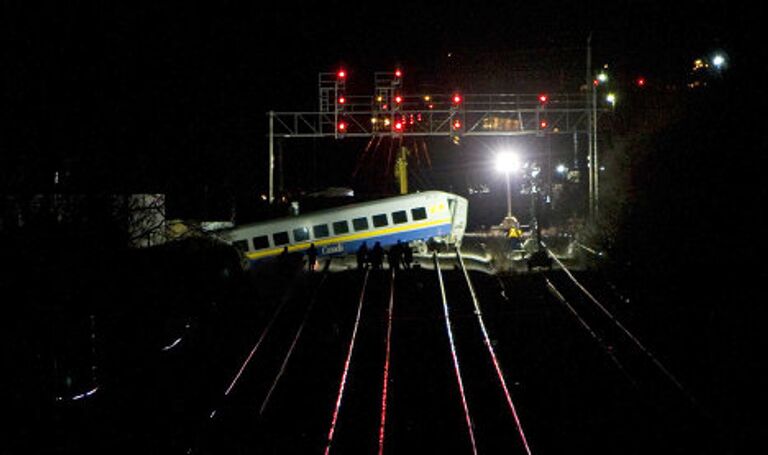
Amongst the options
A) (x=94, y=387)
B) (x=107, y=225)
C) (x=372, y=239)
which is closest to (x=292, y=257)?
(x=372, y=239)

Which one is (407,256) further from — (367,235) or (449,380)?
(449,380)

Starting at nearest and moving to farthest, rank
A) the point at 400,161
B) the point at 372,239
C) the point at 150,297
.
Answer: the point at 150,297 < the point at 372,239 < the point at 400,161

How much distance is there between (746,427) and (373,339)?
8054 millimetres

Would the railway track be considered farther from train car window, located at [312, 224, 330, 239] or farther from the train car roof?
train car window, located at [312, 224, 330, 239]

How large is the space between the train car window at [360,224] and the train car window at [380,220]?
1.17 ft

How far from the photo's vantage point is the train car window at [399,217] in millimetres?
26703

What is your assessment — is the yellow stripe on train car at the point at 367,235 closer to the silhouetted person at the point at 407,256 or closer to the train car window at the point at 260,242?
the train car window at the point at 260,242

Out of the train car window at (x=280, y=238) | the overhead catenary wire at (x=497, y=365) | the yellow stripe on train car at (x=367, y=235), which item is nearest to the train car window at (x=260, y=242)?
the train car window at (x=280, y=238)

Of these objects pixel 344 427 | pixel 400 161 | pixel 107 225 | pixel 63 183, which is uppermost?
pixel 400 161

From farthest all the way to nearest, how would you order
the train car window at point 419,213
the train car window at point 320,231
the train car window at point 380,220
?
the train car window at point 320,231 → the train car window at point 380,220 → the train car window at point 419,213

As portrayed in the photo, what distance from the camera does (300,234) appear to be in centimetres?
2767

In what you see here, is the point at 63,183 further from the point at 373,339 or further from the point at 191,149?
the point at 191,149

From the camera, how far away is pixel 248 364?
46.9ft

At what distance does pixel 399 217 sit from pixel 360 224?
1573mm
